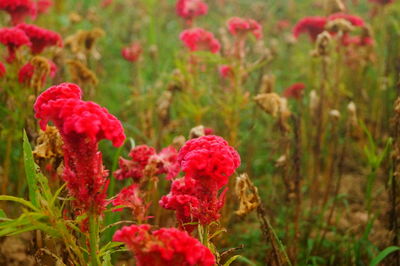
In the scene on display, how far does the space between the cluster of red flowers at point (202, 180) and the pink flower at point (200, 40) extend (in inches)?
59.4

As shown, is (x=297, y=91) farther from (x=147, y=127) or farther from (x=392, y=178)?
(x=392, y=178)

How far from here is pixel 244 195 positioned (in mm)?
1551

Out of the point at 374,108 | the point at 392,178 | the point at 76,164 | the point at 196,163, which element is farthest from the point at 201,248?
the point at 374,108

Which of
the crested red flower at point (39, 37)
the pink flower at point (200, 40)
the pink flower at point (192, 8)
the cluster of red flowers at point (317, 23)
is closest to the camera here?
the crested red flower at point (39, 37)

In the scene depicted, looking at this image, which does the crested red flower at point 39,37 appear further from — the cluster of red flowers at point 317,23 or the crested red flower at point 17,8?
the cluster of red flowers at point 317,23

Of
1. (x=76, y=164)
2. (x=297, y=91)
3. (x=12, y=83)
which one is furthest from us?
(x=297, y=91)

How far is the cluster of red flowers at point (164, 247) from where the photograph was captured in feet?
3.06

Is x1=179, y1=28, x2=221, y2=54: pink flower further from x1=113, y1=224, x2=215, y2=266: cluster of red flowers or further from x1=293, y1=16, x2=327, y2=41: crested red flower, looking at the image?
x1=113, y1=224, x2=215, y2=266: cluster of red flowers

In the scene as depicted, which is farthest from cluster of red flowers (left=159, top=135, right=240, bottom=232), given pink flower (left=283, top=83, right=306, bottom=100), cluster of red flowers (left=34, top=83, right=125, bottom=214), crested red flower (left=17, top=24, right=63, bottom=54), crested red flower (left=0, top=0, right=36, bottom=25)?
pink flower (left=283, top=83, right=306, bottom=100)

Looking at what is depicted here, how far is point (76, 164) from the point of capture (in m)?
1.13

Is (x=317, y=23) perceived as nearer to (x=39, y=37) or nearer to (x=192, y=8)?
(x=192, y=8)

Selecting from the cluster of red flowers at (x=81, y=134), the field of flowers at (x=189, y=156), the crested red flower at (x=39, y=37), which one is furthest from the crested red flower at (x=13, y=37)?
the cluster of red flowers at (x=81, y=134)

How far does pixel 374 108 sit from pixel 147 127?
5.31ft

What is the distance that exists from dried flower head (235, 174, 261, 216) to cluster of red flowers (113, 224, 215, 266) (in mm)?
549
